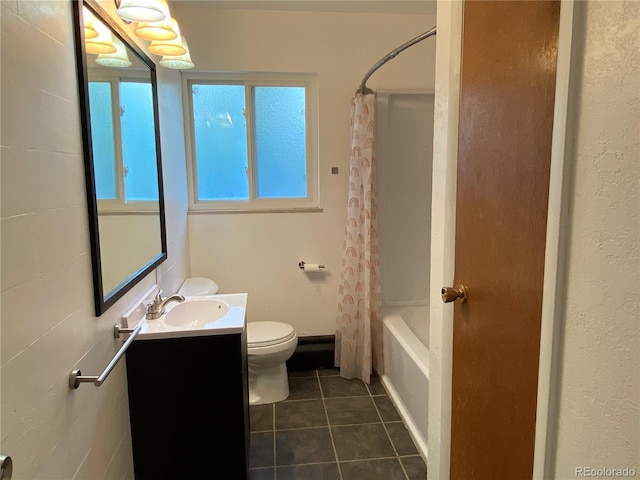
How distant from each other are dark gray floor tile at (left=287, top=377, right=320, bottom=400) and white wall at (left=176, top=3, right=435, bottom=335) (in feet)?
1.21

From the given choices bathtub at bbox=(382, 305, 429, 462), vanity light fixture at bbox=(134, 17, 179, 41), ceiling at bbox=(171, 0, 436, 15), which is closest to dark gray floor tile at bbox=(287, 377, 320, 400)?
bathtub at bbox=(382, 305, 429, 462)

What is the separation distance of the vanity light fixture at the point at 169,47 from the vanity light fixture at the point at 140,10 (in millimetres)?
350

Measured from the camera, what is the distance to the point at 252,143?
2.96 metres

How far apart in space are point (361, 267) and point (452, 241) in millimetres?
1503

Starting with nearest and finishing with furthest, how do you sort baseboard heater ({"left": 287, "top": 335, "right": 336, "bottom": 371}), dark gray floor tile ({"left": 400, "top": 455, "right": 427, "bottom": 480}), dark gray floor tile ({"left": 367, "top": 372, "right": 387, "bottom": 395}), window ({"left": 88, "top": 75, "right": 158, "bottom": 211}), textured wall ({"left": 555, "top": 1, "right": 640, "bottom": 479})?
1. textured wall ({"left": 555, "top": 1, "right": 640, "bottom": 479})
2. window ({"left": 88, "top": 75, "right": 158, "bottom": 211})
3. dark gray floor tile ({"left": 400, "top": 455, "right": 427, "bottom": 480})
4. dark gray floor tile ({"left": 367, "top": 372, "right": 387, "bottom": 395})
5. baseboard heater ({"left": 287, "top": 335, "right": 336, "bottom": 371})

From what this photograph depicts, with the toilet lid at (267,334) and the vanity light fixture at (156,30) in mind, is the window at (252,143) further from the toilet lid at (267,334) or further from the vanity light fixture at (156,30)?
the vanity light fixture at (156,30)

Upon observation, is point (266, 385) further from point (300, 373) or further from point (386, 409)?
point (386, 409)

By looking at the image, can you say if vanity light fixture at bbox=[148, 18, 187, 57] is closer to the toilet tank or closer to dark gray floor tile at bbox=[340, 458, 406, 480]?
the toilet tank

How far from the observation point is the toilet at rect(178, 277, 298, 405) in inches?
97.7

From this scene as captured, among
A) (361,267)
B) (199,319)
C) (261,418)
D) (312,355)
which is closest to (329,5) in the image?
(361,267)

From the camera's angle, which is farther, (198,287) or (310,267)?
(310,267)

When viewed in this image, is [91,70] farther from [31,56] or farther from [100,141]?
[31,56]

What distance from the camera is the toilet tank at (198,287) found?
2572 mm

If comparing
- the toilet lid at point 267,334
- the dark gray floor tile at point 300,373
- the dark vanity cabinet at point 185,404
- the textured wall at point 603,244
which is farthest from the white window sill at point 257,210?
the textured wall at point 603,244
